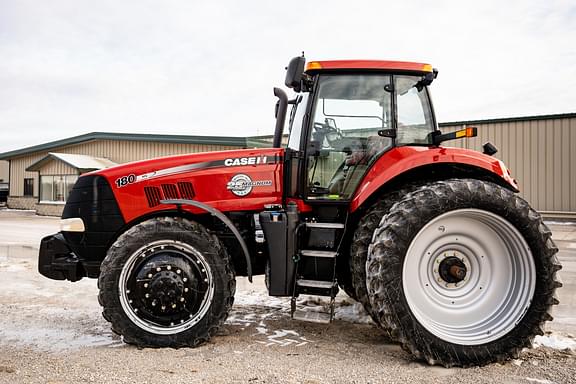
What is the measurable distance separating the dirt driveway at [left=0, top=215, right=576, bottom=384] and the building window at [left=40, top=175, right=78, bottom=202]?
1994 cm

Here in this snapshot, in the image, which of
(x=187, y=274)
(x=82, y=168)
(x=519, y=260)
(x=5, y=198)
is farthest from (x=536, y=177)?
(x=5, y=198)

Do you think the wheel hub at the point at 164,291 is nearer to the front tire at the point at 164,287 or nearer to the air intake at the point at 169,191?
the front tire at the point at 164,287

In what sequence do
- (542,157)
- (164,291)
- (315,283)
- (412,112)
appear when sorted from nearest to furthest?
(164,291) → (315,283) → (412,112) → (542,157)

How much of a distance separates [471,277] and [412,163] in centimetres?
103

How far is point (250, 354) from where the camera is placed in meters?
3.67

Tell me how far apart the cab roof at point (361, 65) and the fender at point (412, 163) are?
73 centimetres

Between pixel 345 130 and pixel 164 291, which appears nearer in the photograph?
pixel 164 291

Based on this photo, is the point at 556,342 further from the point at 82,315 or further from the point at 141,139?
the point at 141,139

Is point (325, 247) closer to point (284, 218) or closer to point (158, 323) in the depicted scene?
point (284, 218)

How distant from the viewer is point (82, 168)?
22.7 m

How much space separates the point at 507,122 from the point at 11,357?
58.3ft

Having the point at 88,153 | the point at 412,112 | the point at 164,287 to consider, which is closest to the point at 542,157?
the point at 412,112

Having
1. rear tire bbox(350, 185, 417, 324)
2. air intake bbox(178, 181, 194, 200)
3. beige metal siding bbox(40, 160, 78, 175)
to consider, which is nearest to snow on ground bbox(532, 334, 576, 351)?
rear tire bbox(350, 185, 417, 324)

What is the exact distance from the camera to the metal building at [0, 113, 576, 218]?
55.1 ft
